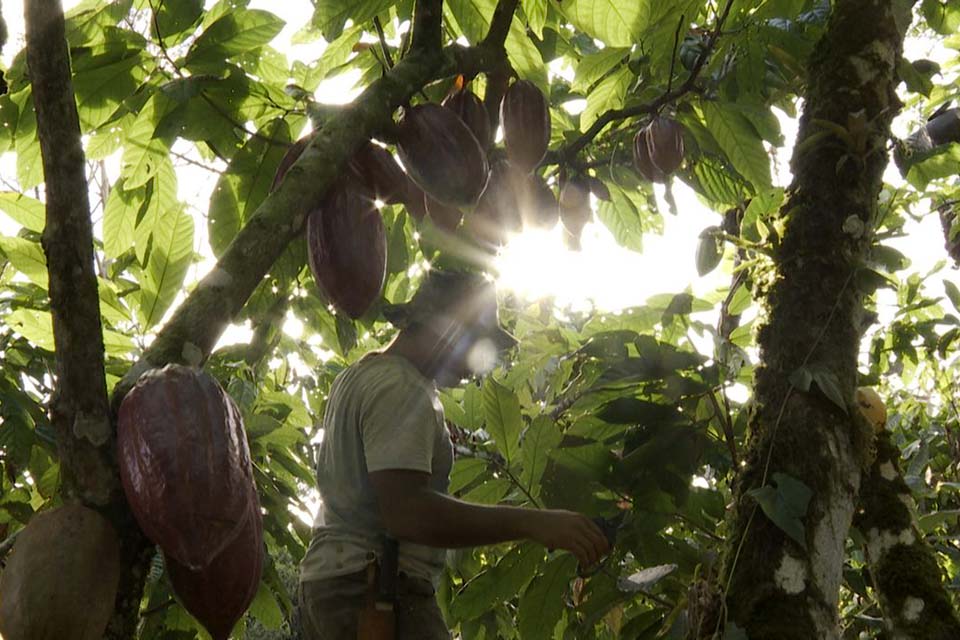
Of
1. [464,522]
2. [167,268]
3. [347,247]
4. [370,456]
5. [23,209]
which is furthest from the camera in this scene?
[23,209]

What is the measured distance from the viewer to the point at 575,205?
2275 millimetres

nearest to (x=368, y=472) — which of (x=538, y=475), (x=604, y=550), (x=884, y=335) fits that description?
(x=538, y=475)

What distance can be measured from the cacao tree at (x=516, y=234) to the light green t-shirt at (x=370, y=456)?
14 cm

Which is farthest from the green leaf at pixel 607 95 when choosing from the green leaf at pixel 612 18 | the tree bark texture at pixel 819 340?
the green leaf at pixel 612 18

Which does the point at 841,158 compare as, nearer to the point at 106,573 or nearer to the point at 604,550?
the point at 604,550

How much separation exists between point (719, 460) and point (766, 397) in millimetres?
479

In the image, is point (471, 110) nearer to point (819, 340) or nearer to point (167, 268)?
point (167, 268)

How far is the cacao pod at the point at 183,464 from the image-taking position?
0.78 m

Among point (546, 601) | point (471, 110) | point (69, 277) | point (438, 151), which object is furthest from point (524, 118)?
point (69, 277)

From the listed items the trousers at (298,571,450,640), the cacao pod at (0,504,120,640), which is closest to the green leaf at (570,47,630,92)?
the trousers at (298,571,450,640)

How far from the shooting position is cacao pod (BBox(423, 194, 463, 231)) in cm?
171

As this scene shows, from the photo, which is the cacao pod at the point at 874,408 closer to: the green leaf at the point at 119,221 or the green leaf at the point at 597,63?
the green leaf at the point at 597,63

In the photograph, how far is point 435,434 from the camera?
A: 191cm

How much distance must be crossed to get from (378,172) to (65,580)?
860mm
